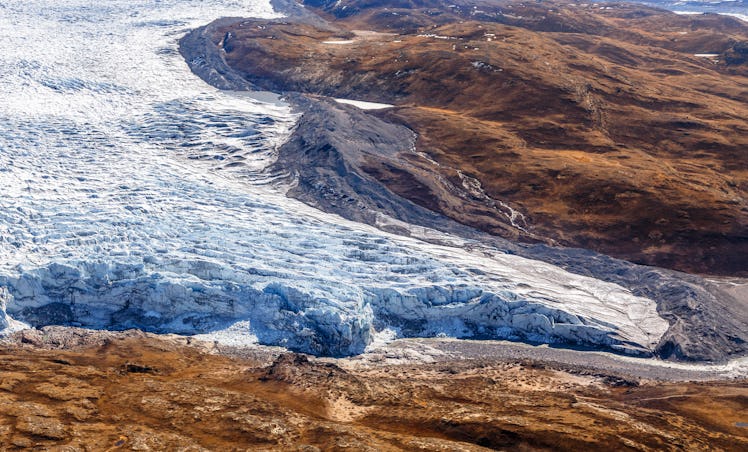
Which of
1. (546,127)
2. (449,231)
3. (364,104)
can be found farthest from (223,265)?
(364,104)

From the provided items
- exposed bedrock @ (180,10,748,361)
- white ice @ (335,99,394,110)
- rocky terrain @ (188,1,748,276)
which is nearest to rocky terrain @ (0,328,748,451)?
exposed bedrock @ (180,10,748,361)

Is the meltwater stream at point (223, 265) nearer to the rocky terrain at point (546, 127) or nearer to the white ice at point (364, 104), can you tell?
the rocky terrain at point (546, 127)

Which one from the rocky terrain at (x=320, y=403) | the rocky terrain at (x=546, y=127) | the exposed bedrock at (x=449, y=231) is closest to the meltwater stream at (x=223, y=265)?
the exposed bedrock at (x=449, y=231)

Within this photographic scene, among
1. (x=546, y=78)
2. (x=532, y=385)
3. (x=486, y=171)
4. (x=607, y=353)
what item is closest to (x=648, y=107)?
(x=546, y=78)

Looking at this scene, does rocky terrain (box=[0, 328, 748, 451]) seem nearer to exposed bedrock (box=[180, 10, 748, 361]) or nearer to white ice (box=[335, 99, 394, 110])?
exposed bedrock (box=[180, 10, 748, 361])

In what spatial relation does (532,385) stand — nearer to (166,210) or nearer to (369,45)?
(166,210)

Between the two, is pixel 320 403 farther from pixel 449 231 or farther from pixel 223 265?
pixel 449 231
